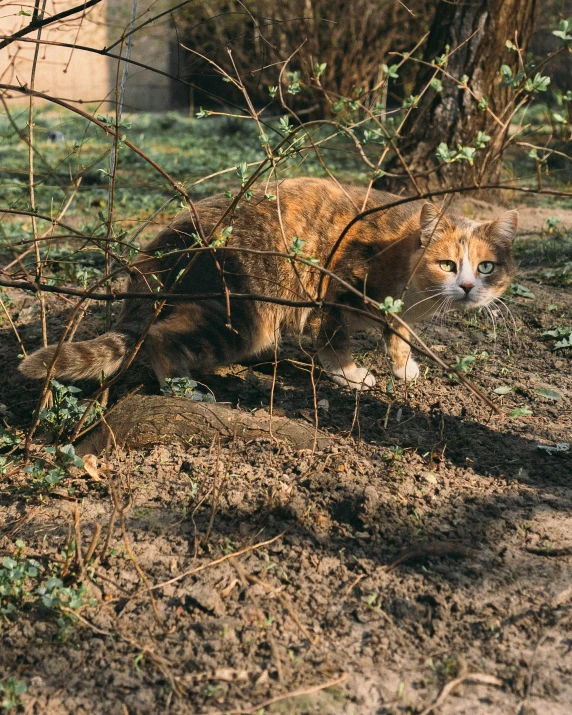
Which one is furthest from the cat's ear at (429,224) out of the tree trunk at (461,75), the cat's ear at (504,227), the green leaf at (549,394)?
the tree trunk at (461,75)

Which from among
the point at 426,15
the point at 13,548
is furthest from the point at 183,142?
the point at 13,548

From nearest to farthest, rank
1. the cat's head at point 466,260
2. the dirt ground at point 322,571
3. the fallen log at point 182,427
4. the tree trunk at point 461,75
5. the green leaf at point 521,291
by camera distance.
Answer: the dirt ground at point 322,571
the fallen log at point 182,427
the cat's head at point 466,260
the green leaf at point 521,291
the tree trunk at point 461,75

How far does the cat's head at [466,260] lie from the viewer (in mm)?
3703

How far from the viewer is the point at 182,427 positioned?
10.1 ft

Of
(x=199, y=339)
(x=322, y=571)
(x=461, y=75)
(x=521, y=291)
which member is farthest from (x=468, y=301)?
(x=461, y=75)

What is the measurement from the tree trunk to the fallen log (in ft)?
10.0

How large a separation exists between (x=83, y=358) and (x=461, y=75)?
386 centimetres

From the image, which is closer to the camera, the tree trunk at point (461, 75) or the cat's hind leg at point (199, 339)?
the cat's hind leg at point (199, 339)

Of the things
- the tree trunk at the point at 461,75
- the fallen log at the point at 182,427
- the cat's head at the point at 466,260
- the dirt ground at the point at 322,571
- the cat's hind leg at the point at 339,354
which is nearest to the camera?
the dirt ground at the point at 322,571

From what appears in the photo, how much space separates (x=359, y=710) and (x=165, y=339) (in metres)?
1.98

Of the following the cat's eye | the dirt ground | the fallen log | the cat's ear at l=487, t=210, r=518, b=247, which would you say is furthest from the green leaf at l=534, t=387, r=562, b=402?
the fallen log

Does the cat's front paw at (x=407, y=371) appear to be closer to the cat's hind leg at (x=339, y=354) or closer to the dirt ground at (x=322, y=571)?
the cat's hind leg at (x=339, y=354)

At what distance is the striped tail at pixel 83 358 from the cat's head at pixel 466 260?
1.48 meters

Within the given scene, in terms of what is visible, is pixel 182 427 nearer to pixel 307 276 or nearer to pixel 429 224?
pixel 307 276
